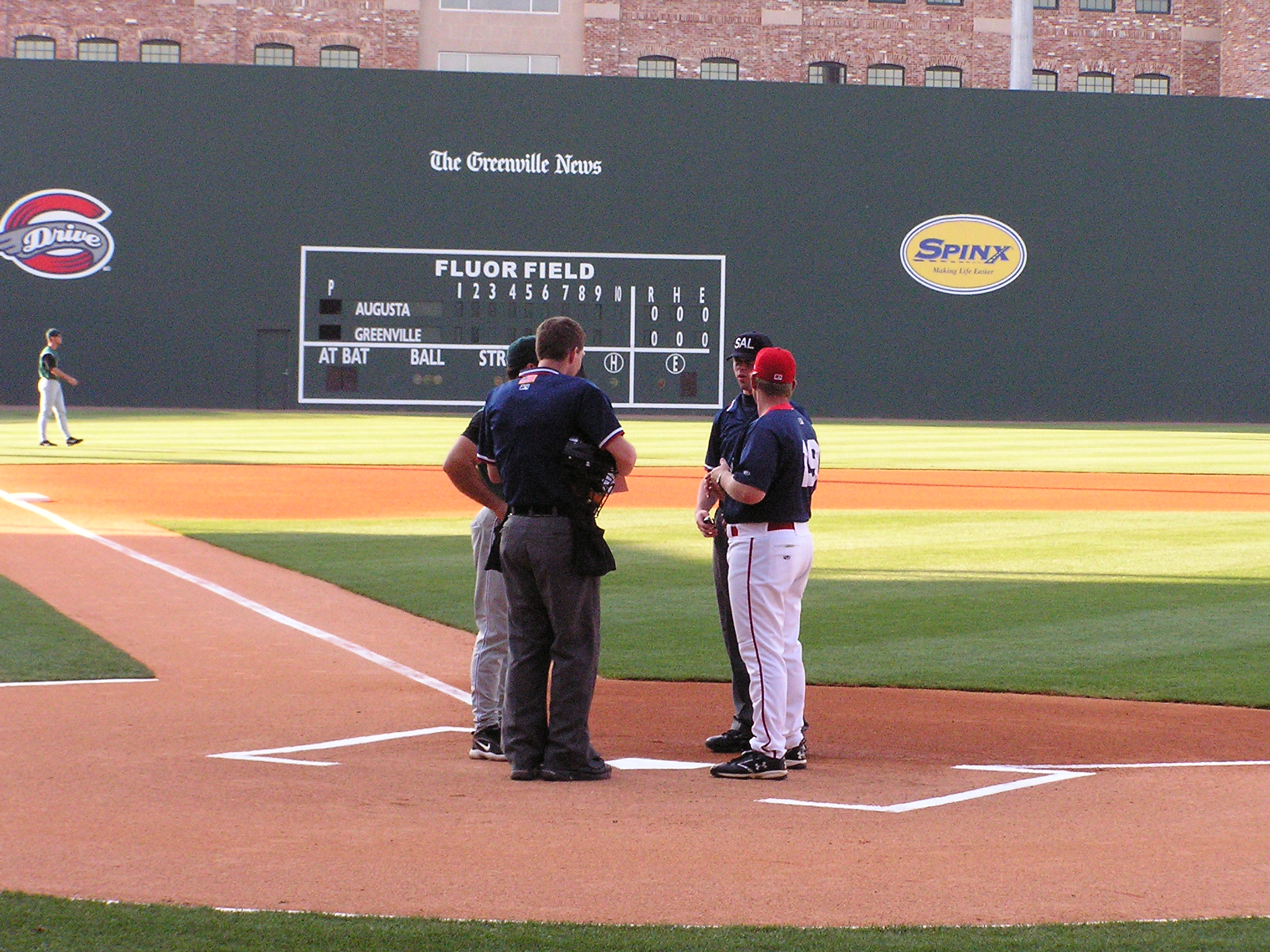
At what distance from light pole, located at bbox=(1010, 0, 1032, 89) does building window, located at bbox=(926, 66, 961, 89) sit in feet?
24.6

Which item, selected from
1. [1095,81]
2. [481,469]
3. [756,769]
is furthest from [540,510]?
[1095,81]

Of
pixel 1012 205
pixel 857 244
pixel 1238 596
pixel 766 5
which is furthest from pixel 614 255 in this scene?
pixel 1238 596

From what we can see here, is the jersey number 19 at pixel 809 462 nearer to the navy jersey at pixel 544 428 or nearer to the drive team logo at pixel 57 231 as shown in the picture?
the navy jersey at pixel 544 428

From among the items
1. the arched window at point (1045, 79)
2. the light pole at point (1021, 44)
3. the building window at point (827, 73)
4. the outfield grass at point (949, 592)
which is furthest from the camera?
the arched window at point (1045, 79)

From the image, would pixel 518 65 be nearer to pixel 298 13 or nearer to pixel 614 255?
pixel 298 13

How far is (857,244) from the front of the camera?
38.2 metres

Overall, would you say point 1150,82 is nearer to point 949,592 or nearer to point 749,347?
point 949,592

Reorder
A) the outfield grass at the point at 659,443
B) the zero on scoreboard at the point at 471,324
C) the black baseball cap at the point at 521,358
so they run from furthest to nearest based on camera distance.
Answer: the zero on scoreboard at the point at 471,324, the outfield grass at the point at 659,443, the black baseball cap at the point at 521,358

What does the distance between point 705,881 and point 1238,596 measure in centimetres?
831

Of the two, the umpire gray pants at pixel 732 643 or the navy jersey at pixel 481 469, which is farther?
the umpire gray pants at pixel 732 643

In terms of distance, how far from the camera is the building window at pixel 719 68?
153 feet

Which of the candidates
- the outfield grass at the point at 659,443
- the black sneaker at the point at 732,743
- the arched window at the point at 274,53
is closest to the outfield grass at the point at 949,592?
the black sneaker at the point at 732,743

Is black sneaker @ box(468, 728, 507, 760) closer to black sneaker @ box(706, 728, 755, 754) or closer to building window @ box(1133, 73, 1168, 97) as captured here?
black sneaker @ box(706, 728, 755, 754)

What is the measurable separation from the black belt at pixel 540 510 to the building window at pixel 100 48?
141 feet
